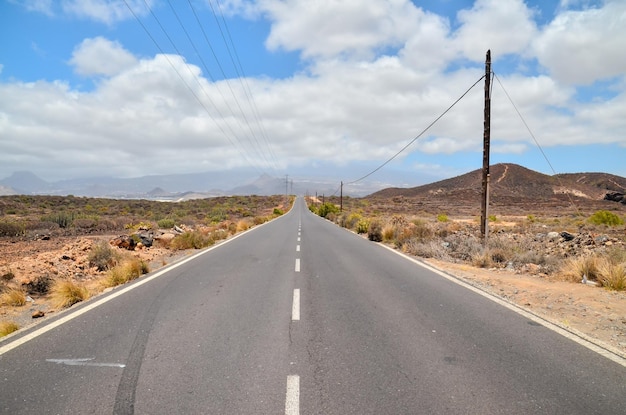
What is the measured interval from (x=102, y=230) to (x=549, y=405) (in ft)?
91.0

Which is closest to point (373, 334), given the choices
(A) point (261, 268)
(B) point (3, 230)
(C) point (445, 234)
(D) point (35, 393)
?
(D) point (35, 393)

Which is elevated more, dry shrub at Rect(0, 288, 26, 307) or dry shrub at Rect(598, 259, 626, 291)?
dry shrub at Rect(598, 259, 626, 291)

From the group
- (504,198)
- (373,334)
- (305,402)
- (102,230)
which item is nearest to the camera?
(305,402)

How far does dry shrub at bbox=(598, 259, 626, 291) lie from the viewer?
848cm

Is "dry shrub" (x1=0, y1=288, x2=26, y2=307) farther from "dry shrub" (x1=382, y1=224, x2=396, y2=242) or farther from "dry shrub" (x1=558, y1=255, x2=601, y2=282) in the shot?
"dry shrub" (x1=382, y1=224, x2=396, y2=242)

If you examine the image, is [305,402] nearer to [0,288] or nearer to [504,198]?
[0,288]

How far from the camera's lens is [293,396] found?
12.0 feet

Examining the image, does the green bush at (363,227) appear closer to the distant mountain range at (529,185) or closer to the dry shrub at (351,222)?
the dry shrub at (351,222)

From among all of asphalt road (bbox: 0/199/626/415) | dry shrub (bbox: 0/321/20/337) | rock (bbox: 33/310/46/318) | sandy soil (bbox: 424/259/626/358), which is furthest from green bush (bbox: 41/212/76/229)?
sandy soil (bbox: 424/259/626/358)

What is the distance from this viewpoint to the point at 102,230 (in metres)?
25.9

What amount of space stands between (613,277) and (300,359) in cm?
802

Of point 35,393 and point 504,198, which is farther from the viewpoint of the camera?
point 504,198

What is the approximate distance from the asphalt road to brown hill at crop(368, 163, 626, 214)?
86.5m

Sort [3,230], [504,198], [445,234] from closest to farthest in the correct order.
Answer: [445,234]
[3,230]
[504,198]
